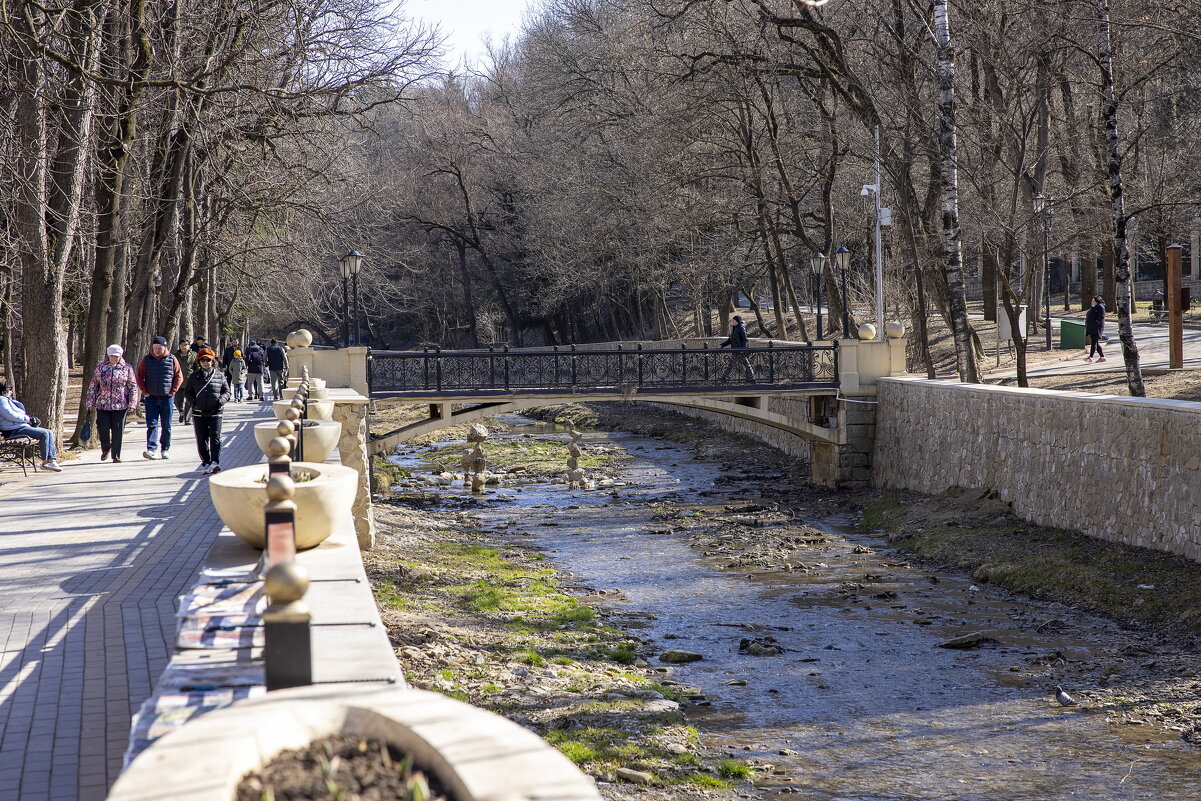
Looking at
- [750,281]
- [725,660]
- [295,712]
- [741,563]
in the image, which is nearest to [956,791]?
[725,660]

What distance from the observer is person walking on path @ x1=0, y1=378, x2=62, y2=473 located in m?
16.4

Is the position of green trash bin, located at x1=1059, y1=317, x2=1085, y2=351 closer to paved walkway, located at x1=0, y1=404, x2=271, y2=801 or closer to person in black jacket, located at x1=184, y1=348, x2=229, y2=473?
person in black jacket, located at x1=184, y1=348, x2=229, y2=473

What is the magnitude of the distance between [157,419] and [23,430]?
2.05 metres

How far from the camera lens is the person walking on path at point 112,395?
1664 centimetres

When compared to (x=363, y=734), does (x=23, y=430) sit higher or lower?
higher

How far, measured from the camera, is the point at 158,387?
1702 cm

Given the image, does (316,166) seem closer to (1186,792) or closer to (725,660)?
(725,660)

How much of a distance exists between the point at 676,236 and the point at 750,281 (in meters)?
5.29

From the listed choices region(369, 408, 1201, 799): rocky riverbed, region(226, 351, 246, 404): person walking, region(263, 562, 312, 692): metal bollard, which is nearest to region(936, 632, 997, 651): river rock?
region(369, 408, 1201, 799): rocky riverbed

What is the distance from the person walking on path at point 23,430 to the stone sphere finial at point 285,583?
14.1 meters

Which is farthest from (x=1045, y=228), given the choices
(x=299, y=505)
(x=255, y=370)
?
(x=299, y=505)

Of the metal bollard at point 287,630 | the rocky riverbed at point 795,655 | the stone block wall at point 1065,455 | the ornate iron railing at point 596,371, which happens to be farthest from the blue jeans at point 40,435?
the metal bollard at point 287,630

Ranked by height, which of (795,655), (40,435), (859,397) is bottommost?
(795,655)

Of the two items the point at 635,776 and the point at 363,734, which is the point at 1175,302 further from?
the point at 363,734
